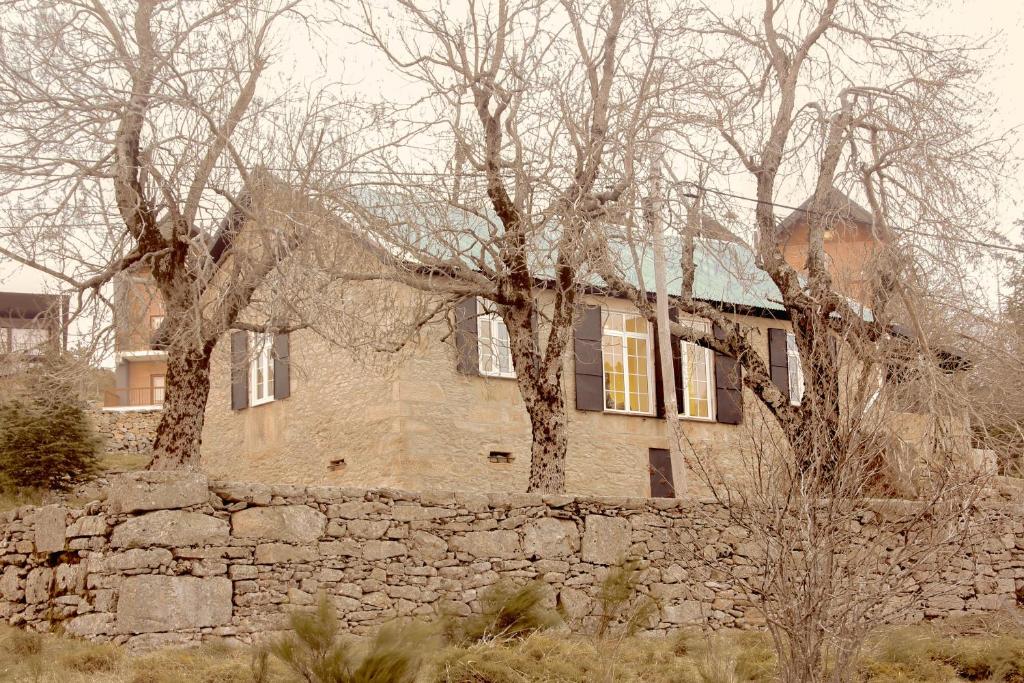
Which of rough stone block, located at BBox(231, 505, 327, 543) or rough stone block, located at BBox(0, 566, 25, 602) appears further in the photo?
rough stone block, located at BBox(0, 566, 25, 602)

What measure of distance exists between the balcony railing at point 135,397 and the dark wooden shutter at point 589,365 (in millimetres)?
17916

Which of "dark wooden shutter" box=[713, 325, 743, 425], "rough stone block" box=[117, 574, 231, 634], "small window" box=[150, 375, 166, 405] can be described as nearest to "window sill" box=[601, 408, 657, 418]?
"dark wooden shutter" box=[713, 325, 743, 425]

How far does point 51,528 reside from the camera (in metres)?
10.6

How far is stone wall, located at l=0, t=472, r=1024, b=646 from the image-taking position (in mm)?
9797

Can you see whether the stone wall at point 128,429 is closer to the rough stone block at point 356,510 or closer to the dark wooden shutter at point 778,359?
the dark wooden shutter at point 778,359

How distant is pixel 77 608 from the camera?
10.1m

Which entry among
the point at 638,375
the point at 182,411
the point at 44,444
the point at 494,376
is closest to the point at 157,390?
the point at 44,444

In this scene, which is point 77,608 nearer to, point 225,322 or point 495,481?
point 225,322

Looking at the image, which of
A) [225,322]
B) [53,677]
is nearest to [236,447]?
[225,322]

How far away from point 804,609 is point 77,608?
6.05m

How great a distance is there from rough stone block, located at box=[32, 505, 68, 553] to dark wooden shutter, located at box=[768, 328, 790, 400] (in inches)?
504

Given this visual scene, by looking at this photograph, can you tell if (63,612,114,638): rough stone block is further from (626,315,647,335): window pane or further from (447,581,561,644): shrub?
(626,315,647,335): window pane

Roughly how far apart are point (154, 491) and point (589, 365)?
9.32 metres

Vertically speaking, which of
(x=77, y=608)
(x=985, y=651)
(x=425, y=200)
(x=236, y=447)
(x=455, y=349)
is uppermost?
(x=425, y=200)
